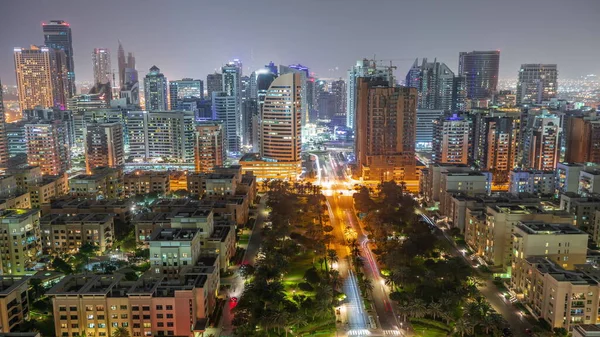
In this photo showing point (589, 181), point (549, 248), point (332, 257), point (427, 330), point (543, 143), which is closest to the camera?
point (427, 330)

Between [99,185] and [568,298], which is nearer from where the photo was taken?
[568,298]

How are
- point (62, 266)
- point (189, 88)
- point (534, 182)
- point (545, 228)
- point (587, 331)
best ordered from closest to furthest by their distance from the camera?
1. point (587, 331)
2. point (545, 228)
3. point (62, 266)
4. point (534, 182)
5. point (189, 88)

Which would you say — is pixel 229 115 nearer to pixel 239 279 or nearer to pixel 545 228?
pixel 239 279

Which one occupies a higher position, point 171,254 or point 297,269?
point 171,254

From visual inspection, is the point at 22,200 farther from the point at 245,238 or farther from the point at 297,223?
the point at 297,223

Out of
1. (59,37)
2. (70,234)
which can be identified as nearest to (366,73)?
(70,234)

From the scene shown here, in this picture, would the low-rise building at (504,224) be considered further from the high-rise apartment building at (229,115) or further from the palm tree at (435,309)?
the high-rise apartment building at (229,115)

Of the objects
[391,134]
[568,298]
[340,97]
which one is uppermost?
[340,97]

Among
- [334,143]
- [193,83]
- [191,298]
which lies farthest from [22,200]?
[193,83]
